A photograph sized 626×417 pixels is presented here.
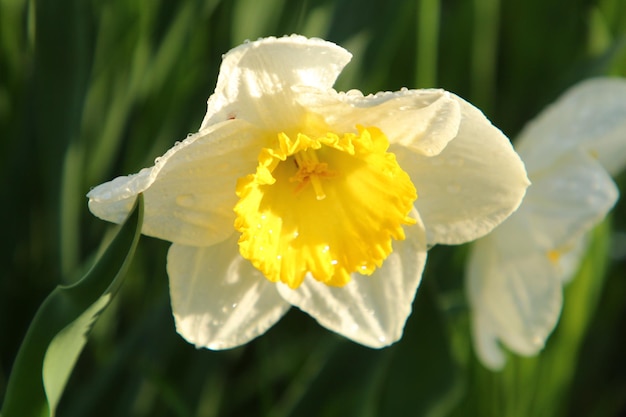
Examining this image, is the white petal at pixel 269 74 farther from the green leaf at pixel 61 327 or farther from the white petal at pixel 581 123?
the white petal at pixel 581 123

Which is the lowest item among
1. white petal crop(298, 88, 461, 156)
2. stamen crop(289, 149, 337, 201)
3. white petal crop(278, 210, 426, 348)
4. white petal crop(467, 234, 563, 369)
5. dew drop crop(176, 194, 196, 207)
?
white petal crop(467, 234, 563, 369)

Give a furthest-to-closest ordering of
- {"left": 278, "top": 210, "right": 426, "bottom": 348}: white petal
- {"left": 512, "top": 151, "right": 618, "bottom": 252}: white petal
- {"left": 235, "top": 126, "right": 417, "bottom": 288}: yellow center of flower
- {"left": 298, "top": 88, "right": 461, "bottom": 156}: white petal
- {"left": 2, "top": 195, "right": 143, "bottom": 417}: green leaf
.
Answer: {"left": 512, "top": 151, "right": 618, "bottom": 252}: white petal → {"left": 278, "top": 210, "right": 426, "bottom": 348}: white petal → {"left": 235, "top": 126, "right": 417, "bottom": 288}: yellow center of flower → {"left": 298, "top": 88, "right": 461, "bottom": 156}: white petal → {"left": 2, "top": 195, "right": 143, "bottom": 417}: green leaf

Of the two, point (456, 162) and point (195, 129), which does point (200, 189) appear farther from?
point (195, 129)

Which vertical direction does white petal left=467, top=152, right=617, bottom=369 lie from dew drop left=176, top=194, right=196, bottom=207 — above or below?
below

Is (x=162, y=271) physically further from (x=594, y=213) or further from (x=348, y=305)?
(x=594, y=213)

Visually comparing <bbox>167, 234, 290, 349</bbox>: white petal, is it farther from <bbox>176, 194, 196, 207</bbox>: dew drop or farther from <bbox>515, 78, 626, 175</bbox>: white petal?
<bbox>515, 78, 626, 175</bbox>: white petal

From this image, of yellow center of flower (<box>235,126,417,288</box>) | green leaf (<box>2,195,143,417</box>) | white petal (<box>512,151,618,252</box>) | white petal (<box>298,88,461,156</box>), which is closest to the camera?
green leaf (<box>2,195,143,417</box>)

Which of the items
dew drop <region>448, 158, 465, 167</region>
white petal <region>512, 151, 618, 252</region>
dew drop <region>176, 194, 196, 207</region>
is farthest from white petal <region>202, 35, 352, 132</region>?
white petal <region>512, 151, 618, 252</region>

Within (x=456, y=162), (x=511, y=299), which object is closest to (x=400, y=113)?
(x=456, y=162)
